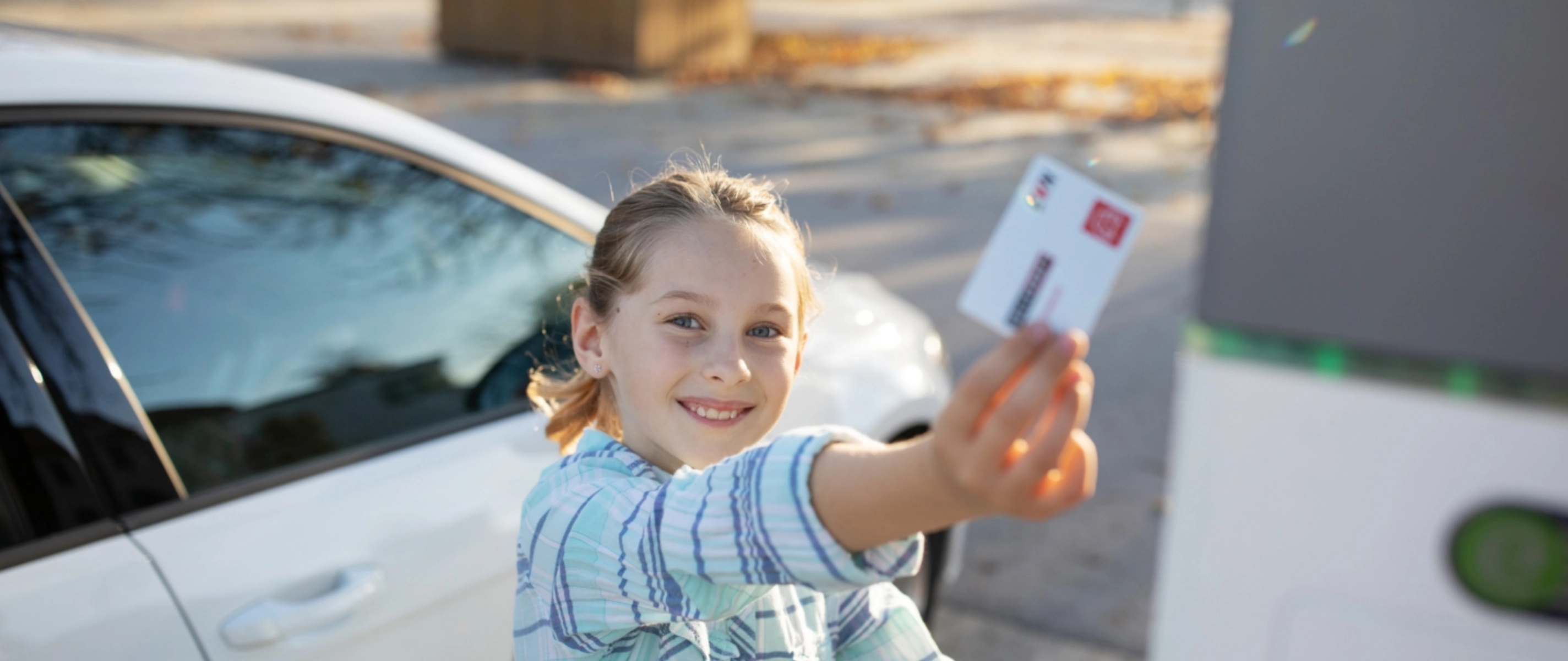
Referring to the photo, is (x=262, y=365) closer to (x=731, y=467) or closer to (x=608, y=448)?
(x=608, y=448)

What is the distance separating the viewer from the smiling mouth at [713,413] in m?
1.53

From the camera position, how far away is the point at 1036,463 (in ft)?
3.30

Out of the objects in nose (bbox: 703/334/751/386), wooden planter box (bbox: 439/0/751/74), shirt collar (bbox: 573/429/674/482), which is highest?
nose (bbox: 703/334/751/386)

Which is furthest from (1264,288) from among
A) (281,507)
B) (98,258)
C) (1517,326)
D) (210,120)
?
(98,258)

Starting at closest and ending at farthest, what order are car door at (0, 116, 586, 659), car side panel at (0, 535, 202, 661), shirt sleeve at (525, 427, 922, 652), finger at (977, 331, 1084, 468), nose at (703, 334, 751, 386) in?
finger at (977, 331, 1084, 468), shirt sleeve at (525, 427, 922, 652), nose at (703, 334, 751, 386), car side panel at (0, 535, 202, 661), car door at (0, 116, 586, 659)

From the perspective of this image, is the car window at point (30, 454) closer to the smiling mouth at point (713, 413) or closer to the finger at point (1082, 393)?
the smiling mouth at point (713, 413)

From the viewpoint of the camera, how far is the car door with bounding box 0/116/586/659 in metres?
1.94

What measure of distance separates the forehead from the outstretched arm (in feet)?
1.50

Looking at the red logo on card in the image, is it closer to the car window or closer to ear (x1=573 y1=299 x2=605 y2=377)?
ear (x1=573 y1=299 x2=605 y2=377)

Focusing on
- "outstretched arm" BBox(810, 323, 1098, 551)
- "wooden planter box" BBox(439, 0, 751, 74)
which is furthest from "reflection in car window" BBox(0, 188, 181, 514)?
"wooden planter box" BBox(439, 0, 751, 74)

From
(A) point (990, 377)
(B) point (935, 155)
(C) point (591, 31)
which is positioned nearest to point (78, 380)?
(A) point (990, 377)

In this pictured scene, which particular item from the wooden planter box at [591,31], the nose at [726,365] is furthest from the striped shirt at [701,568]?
the wooden planter box at [591,31]

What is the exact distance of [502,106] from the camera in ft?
36.4

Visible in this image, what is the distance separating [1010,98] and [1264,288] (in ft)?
40.5
